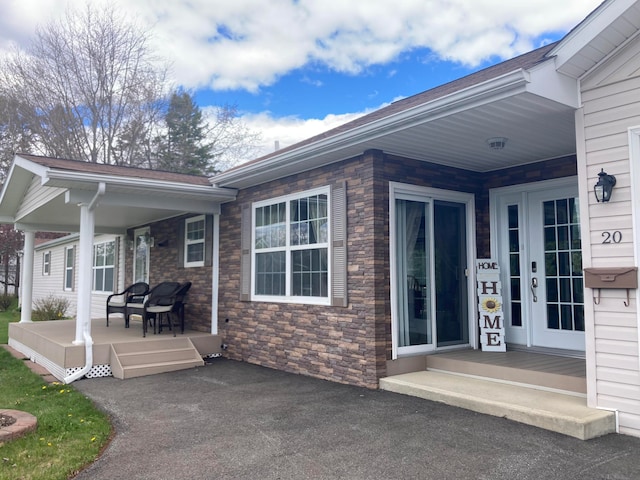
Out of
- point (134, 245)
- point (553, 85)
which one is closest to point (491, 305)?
point (553, 85)

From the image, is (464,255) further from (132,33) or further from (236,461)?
(132,33)

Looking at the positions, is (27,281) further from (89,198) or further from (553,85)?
(553,85)

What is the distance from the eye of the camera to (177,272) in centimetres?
948

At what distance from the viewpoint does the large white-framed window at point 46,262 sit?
19.3m

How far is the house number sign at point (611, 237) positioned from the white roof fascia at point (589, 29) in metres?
1.39

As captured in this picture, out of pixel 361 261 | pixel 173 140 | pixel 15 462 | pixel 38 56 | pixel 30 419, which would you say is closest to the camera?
pixel 15 462

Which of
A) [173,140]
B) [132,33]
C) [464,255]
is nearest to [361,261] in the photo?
[464,255]

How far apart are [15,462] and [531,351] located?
5267mm

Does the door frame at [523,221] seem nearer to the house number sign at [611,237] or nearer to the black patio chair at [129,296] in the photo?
the house number sign at [611,237]

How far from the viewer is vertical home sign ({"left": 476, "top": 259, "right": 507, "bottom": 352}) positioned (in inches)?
243

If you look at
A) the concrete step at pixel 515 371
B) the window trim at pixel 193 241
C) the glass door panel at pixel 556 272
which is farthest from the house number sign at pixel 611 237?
the window trim at pixel 193 241

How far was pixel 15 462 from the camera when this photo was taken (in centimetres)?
336

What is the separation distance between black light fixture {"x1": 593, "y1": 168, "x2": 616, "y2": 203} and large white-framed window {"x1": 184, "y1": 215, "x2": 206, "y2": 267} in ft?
21.0

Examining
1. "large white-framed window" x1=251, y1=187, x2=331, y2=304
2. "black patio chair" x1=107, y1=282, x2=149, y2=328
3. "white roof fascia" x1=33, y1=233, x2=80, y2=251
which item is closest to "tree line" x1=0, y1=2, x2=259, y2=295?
"white roof fascia" x1=33, y1=233, x2=80, y2=251
